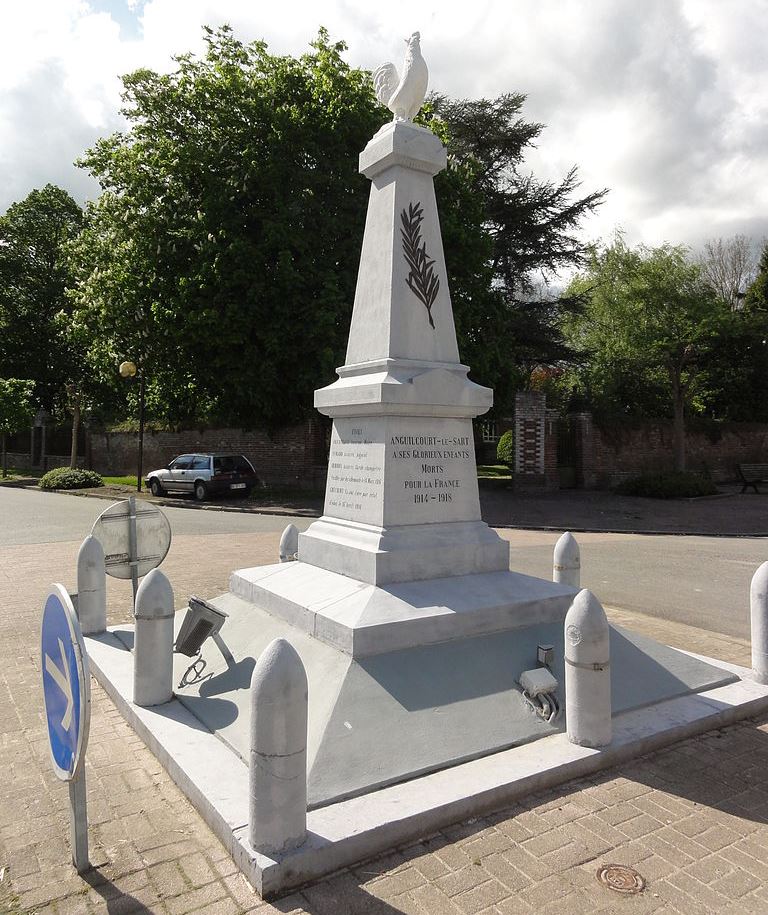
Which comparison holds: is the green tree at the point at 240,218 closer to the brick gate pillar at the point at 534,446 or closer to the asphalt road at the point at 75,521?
the asphalt road at the point at 75,521

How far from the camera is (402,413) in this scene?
5066mm

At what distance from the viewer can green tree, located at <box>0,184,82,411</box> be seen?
37.0 m

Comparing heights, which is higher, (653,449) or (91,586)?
(653,449)

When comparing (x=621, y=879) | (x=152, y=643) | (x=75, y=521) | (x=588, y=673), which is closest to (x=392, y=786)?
(x=621, y=879)

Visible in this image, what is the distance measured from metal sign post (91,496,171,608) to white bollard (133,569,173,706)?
5.00 ft

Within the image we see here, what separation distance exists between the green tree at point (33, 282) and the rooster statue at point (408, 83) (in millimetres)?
35719

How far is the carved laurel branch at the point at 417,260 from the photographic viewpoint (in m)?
5.43

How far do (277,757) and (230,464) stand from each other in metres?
20.4

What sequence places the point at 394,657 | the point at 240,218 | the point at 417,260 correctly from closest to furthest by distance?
the point at 394,657 → the point at 417,260 → the point at 240,218

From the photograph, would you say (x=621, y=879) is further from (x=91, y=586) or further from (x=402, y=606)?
(x=91, y=586)

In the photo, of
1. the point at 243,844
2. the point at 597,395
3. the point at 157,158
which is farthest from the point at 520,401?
the point at 243,844

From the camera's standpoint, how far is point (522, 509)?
782 inches

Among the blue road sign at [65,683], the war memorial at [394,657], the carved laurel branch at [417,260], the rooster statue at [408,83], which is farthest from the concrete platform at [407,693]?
the rooster statue at [408,83]

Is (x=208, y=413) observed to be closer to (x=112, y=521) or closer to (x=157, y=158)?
(x=157, y=158)
